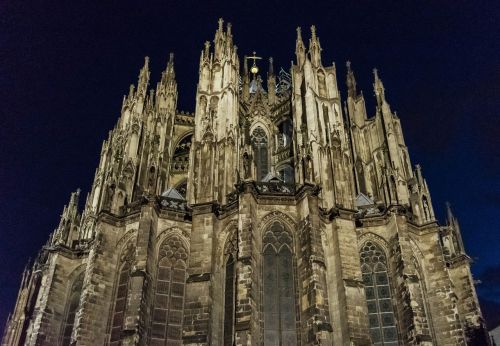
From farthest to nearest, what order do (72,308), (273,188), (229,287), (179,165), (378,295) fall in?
(179,165), (72,308), (273,188), (378,295), (229,287)

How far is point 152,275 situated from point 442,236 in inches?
707

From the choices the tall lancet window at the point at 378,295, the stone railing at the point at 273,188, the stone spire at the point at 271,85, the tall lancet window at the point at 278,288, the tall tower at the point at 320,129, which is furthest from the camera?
the stone spire at the point at 271,85

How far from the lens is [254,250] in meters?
23.9

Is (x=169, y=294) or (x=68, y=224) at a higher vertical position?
(x=68, y=224)

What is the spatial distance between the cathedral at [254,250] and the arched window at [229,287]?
0.20 ft

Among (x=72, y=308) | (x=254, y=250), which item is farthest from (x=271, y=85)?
(x=72, y=308)

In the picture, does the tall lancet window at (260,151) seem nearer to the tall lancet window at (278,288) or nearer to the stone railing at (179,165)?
the stone railing at (179,165)

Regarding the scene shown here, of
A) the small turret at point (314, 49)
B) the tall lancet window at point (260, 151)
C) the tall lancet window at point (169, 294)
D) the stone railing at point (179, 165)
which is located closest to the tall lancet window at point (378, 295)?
the tall lancet window at point (169, 294)

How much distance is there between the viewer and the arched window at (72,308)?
2678 centimetres

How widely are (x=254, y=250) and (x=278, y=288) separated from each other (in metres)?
2.16

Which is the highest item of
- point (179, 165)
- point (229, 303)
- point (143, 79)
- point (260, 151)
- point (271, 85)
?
point (271, 85)

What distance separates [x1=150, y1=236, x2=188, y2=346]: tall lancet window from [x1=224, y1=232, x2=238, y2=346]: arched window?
7.21ft

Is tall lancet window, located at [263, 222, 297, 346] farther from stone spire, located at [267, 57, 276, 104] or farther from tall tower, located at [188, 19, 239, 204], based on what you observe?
stone spire, located at [267, 57, 276, 104]

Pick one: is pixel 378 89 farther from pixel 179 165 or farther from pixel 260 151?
pixel 179 165
